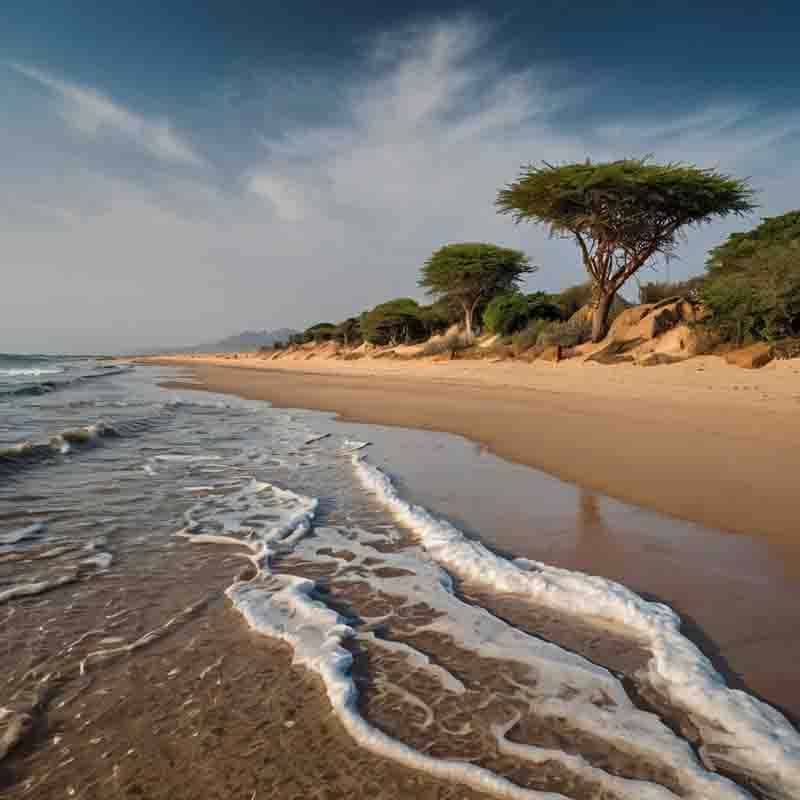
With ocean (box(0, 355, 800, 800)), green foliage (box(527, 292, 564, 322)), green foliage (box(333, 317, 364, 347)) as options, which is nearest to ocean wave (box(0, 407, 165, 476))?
ocean (box(0, 355, 800, 800))

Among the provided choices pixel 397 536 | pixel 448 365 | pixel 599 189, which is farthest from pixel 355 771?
pixel 448 365

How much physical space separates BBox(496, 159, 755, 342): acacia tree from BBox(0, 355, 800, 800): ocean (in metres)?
16.7

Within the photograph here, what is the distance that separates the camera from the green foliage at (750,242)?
18484 mm

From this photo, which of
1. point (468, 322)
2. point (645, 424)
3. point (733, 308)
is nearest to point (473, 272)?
point (468, 322)

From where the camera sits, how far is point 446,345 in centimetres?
2962

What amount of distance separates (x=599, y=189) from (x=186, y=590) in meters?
19.0

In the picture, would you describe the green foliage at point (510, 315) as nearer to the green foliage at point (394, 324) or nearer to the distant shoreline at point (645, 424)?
the distant shoreline at point (645, 424)

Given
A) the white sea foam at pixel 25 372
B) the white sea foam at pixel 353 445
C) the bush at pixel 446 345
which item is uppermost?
the bush at pixel 446 345

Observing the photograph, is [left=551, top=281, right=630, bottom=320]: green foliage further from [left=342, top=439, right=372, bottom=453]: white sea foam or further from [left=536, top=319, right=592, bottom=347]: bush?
[left=342, top=439, right=372, bottom=453]: white sea foam

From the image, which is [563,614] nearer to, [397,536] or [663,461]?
[397,536]

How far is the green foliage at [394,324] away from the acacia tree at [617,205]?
57.5 ft

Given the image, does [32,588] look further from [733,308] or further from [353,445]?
[733,308]

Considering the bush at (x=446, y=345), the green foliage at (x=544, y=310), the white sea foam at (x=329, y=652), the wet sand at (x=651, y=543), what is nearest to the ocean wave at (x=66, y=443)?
the wet sand at (x=651, y=543)

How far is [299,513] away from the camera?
4.28m
